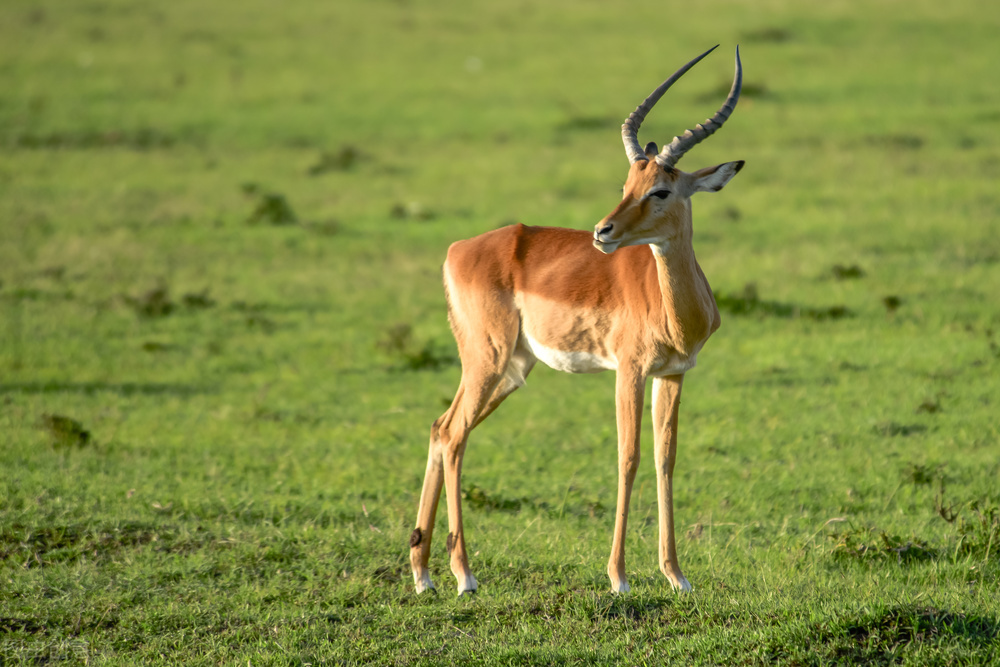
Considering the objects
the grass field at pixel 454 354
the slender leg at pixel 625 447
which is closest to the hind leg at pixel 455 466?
the grass field at pixel 454 354

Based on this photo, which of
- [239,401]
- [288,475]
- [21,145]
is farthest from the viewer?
[21,145]

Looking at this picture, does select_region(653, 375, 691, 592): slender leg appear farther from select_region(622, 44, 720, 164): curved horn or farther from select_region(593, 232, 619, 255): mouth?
select_region(622, 44, 720, 164): curved horn

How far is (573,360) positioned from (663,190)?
0.97 meters

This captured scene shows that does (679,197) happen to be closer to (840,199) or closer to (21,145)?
(840,199)

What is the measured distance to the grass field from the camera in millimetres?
4930

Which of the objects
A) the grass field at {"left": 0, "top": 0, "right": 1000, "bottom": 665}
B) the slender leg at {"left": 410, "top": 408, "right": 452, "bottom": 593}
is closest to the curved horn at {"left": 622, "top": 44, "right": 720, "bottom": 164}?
the slender leg at {"left": 410, "top": 408, "right": 452, "bottom": 593}

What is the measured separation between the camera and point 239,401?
362 inches

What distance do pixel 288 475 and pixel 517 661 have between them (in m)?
3.36

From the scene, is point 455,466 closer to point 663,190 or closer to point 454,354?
point 663,190

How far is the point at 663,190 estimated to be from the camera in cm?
462

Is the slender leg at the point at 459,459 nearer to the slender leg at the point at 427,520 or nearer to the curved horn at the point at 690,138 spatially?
the slender leg at the point at 427,520

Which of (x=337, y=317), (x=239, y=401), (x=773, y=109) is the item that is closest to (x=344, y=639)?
(x=239, y=401)

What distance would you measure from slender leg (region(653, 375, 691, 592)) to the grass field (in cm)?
16

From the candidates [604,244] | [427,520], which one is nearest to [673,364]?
[604,244]
